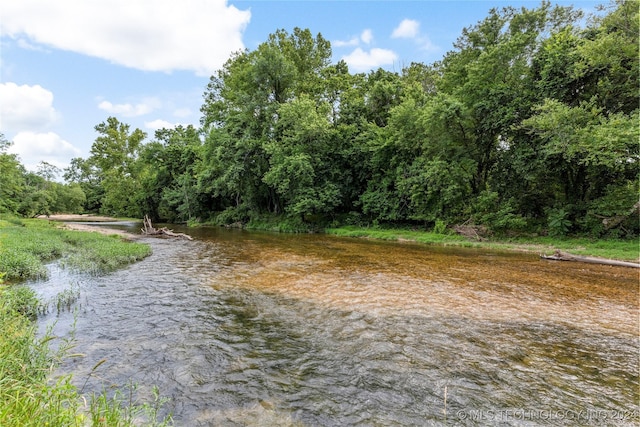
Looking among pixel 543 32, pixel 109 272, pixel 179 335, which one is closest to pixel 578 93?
pixel 543 32

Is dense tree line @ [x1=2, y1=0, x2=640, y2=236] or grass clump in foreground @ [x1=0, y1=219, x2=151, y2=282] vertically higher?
Result: dense tree line @ [x1=2, y1=0, x2=640, y2=236]

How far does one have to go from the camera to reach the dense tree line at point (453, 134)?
18.3 m

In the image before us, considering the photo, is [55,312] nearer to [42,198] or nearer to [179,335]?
[179,335]

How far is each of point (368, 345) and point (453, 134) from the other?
948 inches

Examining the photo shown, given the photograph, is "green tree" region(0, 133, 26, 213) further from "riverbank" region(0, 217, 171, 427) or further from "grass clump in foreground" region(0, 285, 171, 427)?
"grass clump in foreground" region(0, 285, 171, 427)

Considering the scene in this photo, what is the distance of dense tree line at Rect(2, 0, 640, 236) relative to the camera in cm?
1827

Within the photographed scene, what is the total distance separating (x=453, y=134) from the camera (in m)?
26.0

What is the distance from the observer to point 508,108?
22.7 meters

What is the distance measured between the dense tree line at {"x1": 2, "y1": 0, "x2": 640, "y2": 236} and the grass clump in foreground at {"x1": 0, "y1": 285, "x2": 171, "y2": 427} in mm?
21477

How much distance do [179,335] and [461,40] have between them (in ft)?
112

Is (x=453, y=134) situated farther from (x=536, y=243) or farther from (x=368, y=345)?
(x=368, y=345)

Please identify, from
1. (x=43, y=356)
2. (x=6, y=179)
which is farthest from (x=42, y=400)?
(x=6, y=179)

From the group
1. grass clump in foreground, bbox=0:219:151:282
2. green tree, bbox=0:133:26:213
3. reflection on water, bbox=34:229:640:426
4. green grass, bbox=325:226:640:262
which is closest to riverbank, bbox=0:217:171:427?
grass clump in foreground, bbox=0:219:151:282

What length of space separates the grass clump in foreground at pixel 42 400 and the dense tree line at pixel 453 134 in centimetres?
2148
